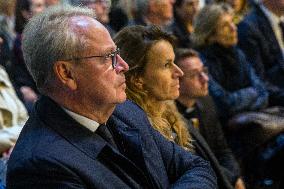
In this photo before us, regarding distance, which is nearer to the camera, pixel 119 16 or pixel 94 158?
pixel 94 158

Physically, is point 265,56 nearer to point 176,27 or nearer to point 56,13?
point 176,27

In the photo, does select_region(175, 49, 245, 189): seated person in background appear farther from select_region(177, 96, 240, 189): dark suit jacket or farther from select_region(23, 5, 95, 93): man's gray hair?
select_region(23, 5, 95, 93): man's gray hair

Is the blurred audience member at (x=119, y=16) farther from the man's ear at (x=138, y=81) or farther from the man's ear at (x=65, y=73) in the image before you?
the man's ear at (x=65, y=73)

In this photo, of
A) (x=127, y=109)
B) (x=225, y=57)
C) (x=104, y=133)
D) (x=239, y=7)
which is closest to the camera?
(x=104, y=133)

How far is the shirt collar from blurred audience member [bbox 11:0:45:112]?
1707 mm

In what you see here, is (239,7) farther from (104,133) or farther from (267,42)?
(104,133)

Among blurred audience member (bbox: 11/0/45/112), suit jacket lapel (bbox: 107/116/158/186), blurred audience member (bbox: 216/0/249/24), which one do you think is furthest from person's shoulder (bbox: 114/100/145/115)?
blurred audience member (bbox: 216/0/249/24)

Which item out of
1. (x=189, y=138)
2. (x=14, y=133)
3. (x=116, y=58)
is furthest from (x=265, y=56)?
(x=116, y=58)

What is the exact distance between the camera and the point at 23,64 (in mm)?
4156

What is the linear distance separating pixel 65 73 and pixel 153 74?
84cm

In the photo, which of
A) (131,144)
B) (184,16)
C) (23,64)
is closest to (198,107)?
(23,64)

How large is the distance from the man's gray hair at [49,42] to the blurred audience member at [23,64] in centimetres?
168

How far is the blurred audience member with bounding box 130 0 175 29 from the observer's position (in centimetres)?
489

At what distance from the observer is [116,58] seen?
197cm
